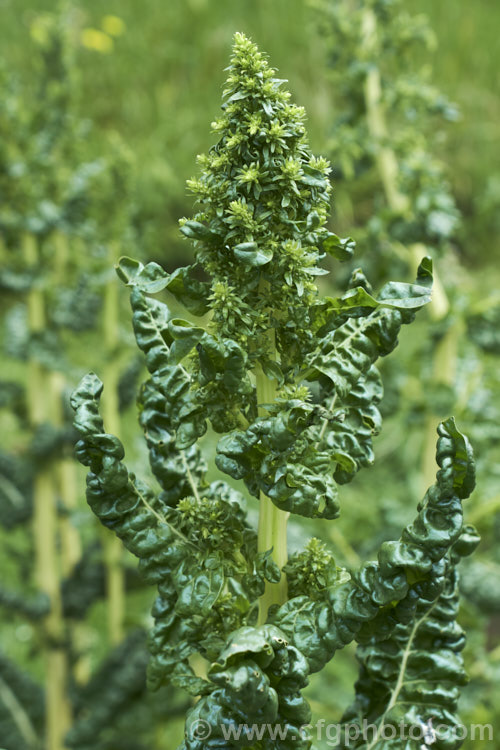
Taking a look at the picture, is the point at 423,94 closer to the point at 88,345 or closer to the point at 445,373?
the point at 445,373

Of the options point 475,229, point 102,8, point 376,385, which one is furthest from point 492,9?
point 376,385

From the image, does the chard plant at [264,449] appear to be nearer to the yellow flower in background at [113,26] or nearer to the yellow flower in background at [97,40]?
the yellow flower in background at [97,40]

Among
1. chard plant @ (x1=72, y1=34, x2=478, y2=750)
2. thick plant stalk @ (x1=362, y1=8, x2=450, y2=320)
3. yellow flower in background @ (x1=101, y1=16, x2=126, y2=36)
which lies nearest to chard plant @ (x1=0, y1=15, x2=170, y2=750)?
thick plant stalk @ (x1=362, y1=8, x2=450, y2=320)

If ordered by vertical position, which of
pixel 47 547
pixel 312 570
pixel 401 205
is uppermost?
pixel 401 205

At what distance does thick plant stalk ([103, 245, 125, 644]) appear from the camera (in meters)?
1.50

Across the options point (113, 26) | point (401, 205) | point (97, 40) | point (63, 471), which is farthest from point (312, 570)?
point (113, 26)

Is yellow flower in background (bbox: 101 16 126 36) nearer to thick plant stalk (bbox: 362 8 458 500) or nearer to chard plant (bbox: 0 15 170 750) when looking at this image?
chard plant (bbox: 0 15 170 750)

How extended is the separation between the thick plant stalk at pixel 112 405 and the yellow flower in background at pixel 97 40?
273 cm

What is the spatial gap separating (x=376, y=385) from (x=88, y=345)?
1131 millimetres

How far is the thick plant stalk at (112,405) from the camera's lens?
4.91ft

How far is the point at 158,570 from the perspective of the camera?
646 mm

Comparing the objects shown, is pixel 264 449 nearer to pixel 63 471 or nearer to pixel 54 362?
pixel 54 362

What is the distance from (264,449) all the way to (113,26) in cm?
393

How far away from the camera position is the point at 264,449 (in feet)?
1.95
